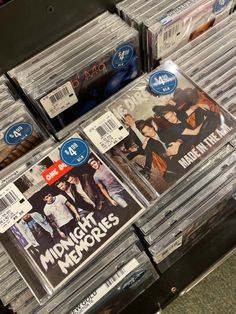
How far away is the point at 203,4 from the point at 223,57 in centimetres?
14

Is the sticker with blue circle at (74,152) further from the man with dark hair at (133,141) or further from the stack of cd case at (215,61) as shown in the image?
the stack of cd case at (215,61)

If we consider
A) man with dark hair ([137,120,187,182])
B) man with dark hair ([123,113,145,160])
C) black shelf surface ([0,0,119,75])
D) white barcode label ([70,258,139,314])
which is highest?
black shelf surface ([0,0,119,75])

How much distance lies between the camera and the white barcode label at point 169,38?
84cm

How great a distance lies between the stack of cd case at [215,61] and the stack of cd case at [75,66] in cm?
13

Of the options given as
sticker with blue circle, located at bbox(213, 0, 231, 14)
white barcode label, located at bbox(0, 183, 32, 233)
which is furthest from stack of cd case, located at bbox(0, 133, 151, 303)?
sticker with blue circle, located at bbox(213, 0, 231, 14)

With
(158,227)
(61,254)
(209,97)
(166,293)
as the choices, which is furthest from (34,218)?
(166,293)

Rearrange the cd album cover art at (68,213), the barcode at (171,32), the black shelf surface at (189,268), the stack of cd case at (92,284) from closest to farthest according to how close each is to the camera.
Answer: the cd album cover art at (68,213)
the stack of cd case at (92,284)
the barcode at (171,32)
the black shelf surface at (189,268)

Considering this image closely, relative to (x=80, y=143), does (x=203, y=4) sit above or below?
above

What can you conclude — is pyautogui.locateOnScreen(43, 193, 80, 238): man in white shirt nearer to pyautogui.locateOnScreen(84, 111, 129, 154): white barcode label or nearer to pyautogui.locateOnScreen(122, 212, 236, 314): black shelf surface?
pyautogui.locateOnScreen(84, 111, 129, 154): white barcode label

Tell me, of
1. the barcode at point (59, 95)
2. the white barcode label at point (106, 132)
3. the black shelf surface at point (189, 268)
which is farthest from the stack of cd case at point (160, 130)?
the black shelf surface at point (189, 268)

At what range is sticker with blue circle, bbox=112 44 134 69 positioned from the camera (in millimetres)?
852

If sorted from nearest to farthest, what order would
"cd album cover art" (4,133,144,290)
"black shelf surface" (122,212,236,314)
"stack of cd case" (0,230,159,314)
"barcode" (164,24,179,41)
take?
"cd album cover art" (4,133,144,290), "stack of cd case" (0,230,159,314), "barcode" (164,24,179,41), "black shelf surface" (122,212,236,314)

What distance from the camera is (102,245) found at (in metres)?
0.65

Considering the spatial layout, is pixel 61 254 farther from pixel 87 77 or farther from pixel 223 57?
pixel 223 57
